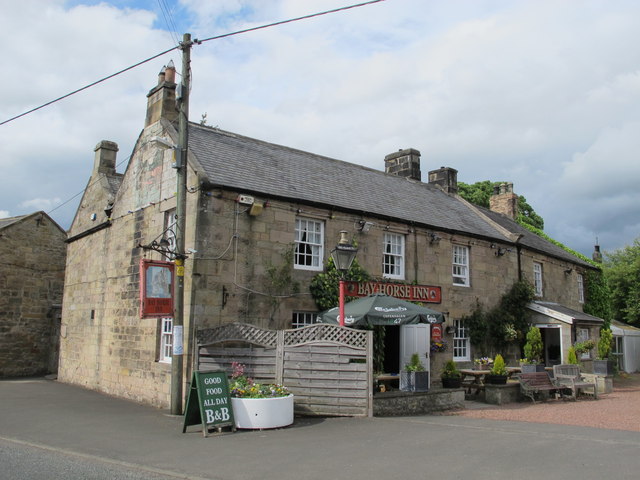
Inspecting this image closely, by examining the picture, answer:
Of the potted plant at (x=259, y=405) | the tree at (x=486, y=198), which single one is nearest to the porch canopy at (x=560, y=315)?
the potted plant at (x=259, y=405)

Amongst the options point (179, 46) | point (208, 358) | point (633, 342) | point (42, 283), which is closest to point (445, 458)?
point (208, 358)

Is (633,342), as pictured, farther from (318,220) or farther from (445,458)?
(445,458)

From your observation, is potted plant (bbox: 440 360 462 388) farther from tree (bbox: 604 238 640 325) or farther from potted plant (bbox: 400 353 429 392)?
tree (bbox: 604 238 640 325)

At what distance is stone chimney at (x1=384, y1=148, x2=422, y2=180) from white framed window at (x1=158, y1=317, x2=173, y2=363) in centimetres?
1305

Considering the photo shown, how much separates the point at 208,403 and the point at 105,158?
14842mm

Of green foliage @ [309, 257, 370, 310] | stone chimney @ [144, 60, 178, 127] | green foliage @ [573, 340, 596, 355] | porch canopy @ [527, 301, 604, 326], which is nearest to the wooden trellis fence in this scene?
green foliage @ [309, 257, 370, 310]

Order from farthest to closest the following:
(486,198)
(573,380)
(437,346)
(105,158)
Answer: (486,198), (105,158), (437,346), (573,380)

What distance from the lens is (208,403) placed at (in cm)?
955

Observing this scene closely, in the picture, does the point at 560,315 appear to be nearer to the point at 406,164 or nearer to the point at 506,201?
the point at 406,164

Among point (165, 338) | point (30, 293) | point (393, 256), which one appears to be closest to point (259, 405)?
point (165, 338)

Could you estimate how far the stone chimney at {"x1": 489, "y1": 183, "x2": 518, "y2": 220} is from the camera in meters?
29.5

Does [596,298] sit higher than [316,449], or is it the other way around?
[596,298]

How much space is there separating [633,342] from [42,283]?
3042 cm

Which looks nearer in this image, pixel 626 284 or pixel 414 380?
pixel 414 380
